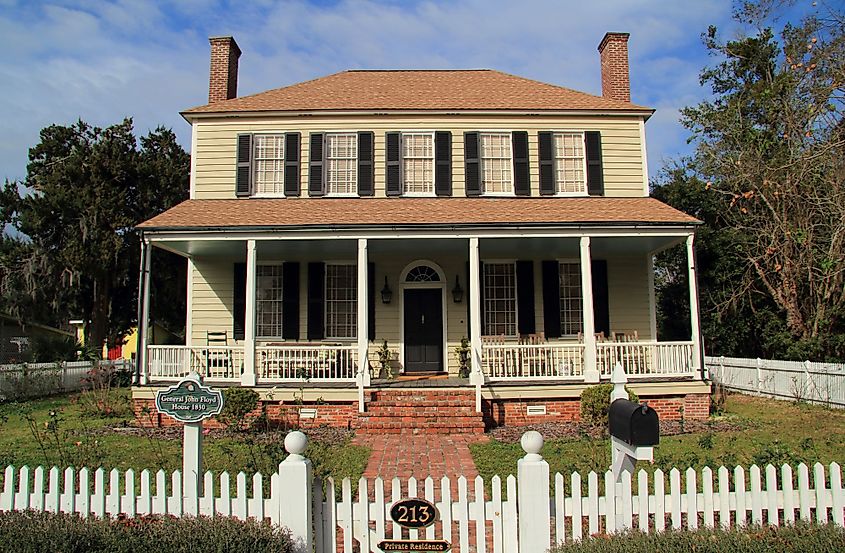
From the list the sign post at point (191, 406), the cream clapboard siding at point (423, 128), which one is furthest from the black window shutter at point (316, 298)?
the sign post at point (191, 406)

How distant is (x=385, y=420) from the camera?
1184cm

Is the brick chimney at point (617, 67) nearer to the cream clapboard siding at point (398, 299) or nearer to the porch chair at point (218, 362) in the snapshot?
the cream clapboard siding at point (398, 299)

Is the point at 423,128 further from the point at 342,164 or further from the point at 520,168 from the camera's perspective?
the point at 520,168

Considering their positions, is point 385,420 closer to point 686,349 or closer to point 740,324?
point 686,349

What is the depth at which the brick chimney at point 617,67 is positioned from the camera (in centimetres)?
1702

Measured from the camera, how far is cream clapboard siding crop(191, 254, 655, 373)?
15641mm

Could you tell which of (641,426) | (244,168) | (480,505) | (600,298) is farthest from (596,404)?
(244,168)

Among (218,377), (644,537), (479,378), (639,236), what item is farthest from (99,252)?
(644,537)

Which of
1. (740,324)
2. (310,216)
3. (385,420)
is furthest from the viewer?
(740,324)

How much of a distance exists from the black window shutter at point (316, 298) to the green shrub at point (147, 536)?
11046 millimetres

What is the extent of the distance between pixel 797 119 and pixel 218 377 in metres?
18.0

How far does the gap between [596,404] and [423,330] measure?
5275mm

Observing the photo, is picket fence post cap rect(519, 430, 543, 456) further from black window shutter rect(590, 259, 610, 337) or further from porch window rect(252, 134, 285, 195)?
porch window rect(252, 134, 285, 195)

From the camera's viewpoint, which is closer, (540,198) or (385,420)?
(385,420)
